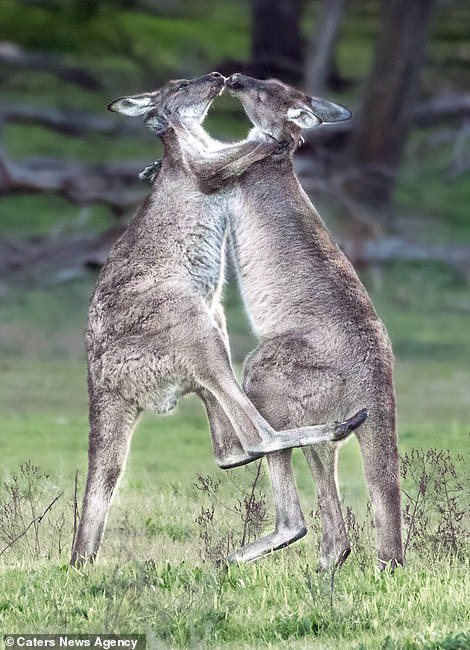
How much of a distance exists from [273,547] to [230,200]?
75.3 inches

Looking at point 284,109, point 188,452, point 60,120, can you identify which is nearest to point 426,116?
point 60,120

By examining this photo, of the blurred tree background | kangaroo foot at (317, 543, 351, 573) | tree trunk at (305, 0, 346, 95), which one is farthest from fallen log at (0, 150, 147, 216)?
kangaroo foot at (317, 543, 351, 573)

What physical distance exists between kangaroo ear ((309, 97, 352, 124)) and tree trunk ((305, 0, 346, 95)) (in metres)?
13.3

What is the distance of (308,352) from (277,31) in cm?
1904

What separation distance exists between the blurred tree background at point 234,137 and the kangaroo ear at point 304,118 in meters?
7.61

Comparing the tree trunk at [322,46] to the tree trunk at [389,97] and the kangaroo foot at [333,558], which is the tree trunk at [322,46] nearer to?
the tree trunk at [389,97]

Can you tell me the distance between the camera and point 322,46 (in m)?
21.7

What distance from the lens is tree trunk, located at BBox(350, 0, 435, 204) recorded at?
70.0 feet

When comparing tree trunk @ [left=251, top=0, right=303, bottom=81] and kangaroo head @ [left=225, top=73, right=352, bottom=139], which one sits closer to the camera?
kangaroo head @ [left=225, top=73, right=352, bottom=139]

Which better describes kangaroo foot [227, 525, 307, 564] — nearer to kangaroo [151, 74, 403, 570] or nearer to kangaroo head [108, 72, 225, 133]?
kangaroo [151, 74, 403, 570]

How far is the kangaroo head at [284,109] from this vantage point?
8.13m

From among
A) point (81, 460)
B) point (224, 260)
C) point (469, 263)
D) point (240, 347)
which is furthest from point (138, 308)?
point (469, 263)

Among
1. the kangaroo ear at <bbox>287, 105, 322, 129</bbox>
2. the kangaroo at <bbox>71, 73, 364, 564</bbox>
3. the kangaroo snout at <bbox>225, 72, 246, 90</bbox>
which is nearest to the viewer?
the kangaroo at <bbox>71, 73, 364, 564</bbox>

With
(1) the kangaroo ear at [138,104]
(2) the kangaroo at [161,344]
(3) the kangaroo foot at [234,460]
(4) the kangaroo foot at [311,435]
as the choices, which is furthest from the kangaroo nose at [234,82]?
(4) the kangaroo foot at [311,435]
